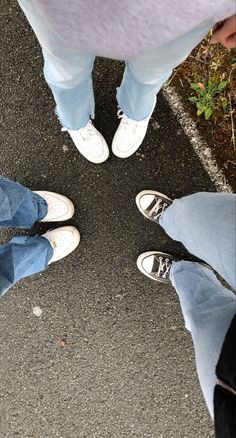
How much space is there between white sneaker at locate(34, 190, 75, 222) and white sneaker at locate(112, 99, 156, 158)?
12.8 inches

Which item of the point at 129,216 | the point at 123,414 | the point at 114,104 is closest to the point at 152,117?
the point at 114,104

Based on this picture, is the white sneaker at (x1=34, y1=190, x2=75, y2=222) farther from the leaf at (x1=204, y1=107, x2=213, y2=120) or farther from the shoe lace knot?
the leaf at (x1=204, y1=107, x2=213, y2=120)

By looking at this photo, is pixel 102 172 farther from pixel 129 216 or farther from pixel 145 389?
pixel 145 389

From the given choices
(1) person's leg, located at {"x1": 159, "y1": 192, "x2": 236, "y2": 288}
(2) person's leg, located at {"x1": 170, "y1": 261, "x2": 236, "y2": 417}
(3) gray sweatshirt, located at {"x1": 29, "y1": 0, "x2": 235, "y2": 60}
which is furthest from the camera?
(2) person's leg, located at {"x1": 170, "y1": 261, "x2": 236, "y2": 417}

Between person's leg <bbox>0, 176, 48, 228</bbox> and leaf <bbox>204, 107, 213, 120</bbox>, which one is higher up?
leaf <bbox>204, 107, 213, 120</bbox>

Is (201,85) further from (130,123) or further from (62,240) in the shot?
(62,240)

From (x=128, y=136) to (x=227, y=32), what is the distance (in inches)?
38.9

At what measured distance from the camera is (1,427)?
2.28m

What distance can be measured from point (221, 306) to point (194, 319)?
114 millimetres

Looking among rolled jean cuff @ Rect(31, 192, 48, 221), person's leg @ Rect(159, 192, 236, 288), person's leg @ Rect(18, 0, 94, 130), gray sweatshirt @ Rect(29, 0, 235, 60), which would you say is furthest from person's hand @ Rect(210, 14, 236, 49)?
rolled jean cuff @ Rect(31, 192, 48, 221)

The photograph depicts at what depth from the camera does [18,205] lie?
183cm

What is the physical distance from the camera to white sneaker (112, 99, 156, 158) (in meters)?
1.95

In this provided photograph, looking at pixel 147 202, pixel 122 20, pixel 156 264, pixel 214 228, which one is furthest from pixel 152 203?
pixel 122 20

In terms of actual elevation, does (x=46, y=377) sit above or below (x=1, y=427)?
above
